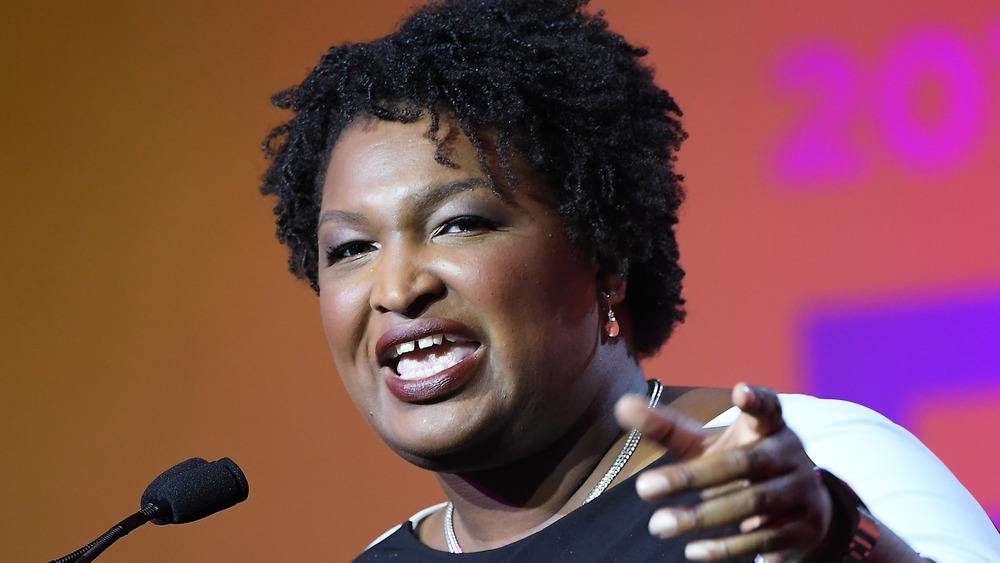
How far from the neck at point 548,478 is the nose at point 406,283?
259 millimetres

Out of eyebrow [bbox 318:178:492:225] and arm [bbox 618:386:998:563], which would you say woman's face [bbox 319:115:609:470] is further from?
arm [bbox 618:386:998:563]

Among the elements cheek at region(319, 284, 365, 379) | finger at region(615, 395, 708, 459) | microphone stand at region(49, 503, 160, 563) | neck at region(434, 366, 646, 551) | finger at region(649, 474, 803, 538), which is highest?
cheek at region(319, 284, 365, 379)

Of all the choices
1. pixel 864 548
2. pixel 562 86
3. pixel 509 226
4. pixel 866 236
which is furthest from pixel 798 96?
pixel 864 548

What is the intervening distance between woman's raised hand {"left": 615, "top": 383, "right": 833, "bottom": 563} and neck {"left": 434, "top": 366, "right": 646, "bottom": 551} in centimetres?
52

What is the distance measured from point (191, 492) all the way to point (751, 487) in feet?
2.45

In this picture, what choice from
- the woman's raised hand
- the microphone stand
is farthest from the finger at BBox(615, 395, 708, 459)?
the microphone stand

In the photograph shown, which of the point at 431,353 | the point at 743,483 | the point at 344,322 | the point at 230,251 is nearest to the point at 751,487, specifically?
the point at 743,483

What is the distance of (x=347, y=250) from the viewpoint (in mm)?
1497

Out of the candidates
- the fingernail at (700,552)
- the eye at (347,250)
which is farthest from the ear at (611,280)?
the fingernail at (700,552)

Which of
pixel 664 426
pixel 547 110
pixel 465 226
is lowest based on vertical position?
pixel 664 426

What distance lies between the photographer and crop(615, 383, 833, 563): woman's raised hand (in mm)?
841

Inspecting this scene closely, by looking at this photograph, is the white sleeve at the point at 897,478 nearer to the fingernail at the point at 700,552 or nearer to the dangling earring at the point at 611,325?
the dangling earring at the point at 611,325

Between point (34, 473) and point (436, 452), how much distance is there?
1.60 metres

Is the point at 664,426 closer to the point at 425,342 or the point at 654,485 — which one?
the point at 654,485
